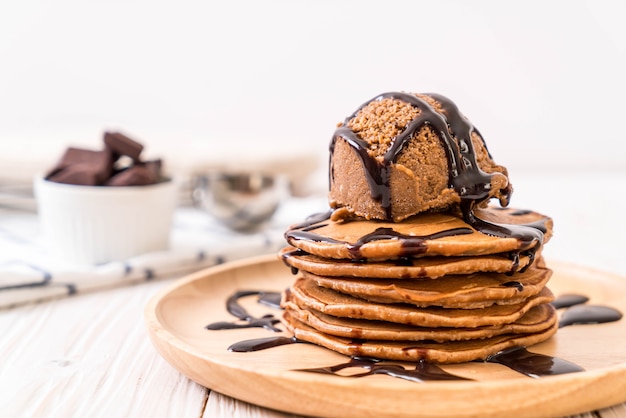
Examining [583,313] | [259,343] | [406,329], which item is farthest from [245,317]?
[583,313]

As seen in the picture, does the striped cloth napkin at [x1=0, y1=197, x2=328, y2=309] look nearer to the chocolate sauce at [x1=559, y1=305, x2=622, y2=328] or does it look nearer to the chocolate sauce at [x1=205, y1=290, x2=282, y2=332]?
the chocolate sauce at [x1=205, y1=290, x2=282, y2=332]

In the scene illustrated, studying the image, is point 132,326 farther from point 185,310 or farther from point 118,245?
point 118,245

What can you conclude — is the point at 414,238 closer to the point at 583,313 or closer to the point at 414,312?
the point at 414,312

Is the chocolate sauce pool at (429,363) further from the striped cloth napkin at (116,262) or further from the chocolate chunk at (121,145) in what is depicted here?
the chocolate chunk at (121,145)

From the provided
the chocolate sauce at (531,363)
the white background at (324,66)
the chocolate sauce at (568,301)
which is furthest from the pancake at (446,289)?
the white background at (324,66)

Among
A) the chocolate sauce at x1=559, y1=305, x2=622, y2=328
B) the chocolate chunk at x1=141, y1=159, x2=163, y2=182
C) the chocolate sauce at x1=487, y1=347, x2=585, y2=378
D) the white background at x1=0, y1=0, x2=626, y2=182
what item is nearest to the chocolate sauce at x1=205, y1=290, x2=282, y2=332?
the chocolate sauce at x1=487, y1=347, x2=585, y2=378

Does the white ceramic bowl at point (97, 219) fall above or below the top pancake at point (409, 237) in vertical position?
below
